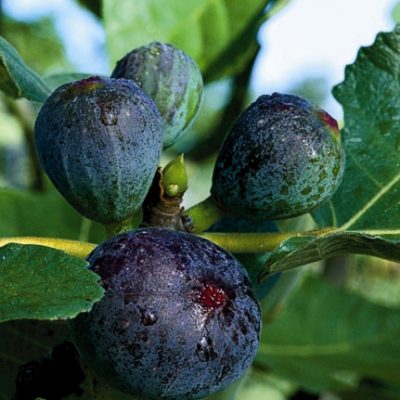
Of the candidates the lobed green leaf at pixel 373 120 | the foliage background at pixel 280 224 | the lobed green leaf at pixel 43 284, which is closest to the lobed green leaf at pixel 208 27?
the foliage background at pixel 280 224

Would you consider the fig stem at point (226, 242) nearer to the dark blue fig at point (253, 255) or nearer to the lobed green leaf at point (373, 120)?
the dark blue fig at point (253, 255)

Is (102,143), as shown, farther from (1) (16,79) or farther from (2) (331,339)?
(2) (331,339)

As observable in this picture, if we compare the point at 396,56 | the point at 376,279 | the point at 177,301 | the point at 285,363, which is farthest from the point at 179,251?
the point at 376,279

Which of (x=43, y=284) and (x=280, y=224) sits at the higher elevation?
(x=43, y=284)

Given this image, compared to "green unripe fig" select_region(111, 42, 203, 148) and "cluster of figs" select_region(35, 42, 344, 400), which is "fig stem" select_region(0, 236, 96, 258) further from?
"green unripe fig" select_region(111, 42, 203, 148)

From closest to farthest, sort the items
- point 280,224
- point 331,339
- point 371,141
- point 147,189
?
point 147,189 < point 371,141 < point 280,224 < point 331,339

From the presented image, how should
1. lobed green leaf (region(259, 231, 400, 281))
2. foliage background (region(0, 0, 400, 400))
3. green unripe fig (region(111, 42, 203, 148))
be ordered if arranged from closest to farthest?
lobed green leaf (region(259, 231, 400, 281))
green unripe fig (region(111, 42, 203, 148))
foliage background (region(0, 0, 400, 400))

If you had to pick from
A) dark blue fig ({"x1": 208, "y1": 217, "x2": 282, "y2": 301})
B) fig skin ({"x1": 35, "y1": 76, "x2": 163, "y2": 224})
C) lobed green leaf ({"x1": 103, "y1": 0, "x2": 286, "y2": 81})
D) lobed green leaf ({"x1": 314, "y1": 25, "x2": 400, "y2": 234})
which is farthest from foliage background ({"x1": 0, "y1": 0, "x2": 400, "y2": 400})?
fig skin ({"x1": 35, "y1": 76, "x2": 163, "y2": 224})

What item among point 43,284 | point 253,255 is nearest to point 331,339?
point 253,255
